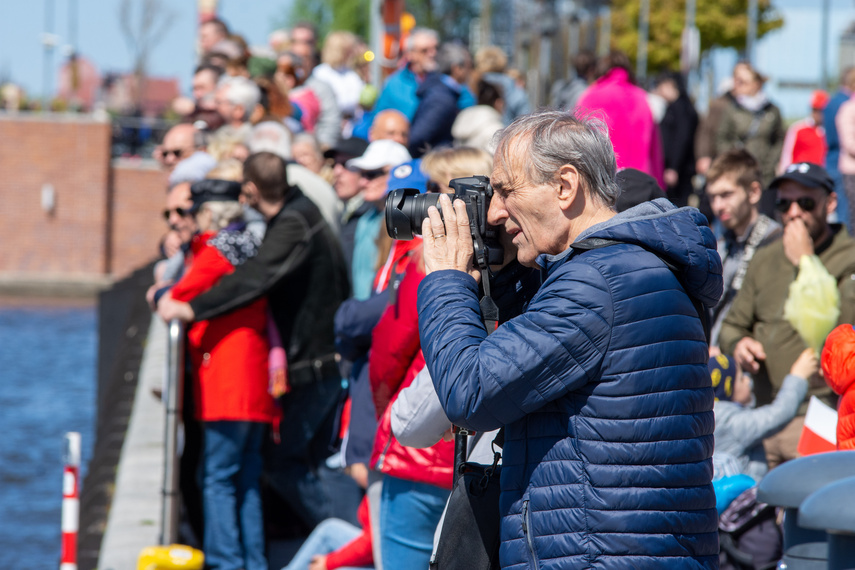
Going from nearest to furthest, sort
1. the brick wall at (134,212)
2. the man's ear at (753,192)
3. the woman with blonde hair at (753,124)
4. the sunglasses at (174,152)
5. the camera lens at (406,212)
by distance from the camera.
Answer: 1. the camera lens at (406,212)
2. the man's ear at (753,192)
3. the sunglasses at (174,152)
4. the woman with blonde hair at (753,124)
5. the brick wall at (134,212)

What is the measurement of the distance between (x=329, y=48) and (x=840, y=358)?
9341mm

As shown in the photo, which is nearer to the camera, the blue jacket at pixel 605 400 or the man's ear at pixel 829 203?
the blue jacket at pixel 605 400

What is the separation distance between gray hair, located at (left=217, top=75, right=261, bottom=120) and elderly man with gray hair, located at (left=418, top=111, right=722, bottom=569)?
17.6 feet

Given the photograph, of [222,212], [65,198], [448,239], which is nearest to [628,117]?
[222,212]

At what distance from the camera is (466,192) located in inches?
103

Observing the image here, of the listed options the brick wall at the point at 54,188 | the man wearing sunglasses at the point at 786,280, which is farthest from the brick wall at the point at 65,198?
the man wearing sunglasses at the point at 786,280

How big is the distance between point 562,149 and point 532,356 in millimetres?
489

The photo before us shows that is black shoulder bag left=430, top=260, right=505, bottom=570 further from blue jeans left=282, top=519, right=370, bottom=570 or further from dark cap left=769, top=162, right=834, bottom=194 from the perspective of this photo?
dark cap left=769, top=162, right=834, bottom=194

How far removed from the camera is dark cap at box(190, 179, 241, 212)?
208 inches

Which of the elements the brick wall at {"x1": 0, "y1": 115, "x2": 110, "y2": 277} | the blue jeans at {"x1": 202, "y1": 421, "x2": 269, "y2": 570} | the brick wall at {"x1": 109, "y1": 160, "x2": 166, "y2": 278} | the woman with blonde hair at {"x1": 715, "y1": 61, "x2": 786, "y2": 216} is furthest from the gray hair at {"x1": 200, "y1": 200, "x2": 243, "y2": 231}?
the brick wall at {"x1": 0, "y1": 115, "x2": 110, "y2": 277}

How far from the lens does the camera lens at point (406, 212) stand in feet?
8.77

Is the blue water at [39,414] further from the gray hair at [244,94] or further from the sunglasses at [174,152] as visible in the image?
the gray hair at [244,94]

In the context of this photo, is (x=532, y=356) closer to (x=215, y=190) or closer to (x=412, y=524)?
(x=412, y=524)

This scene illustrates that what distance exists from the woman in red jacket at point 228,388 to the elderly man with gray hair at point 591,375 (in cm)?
285
